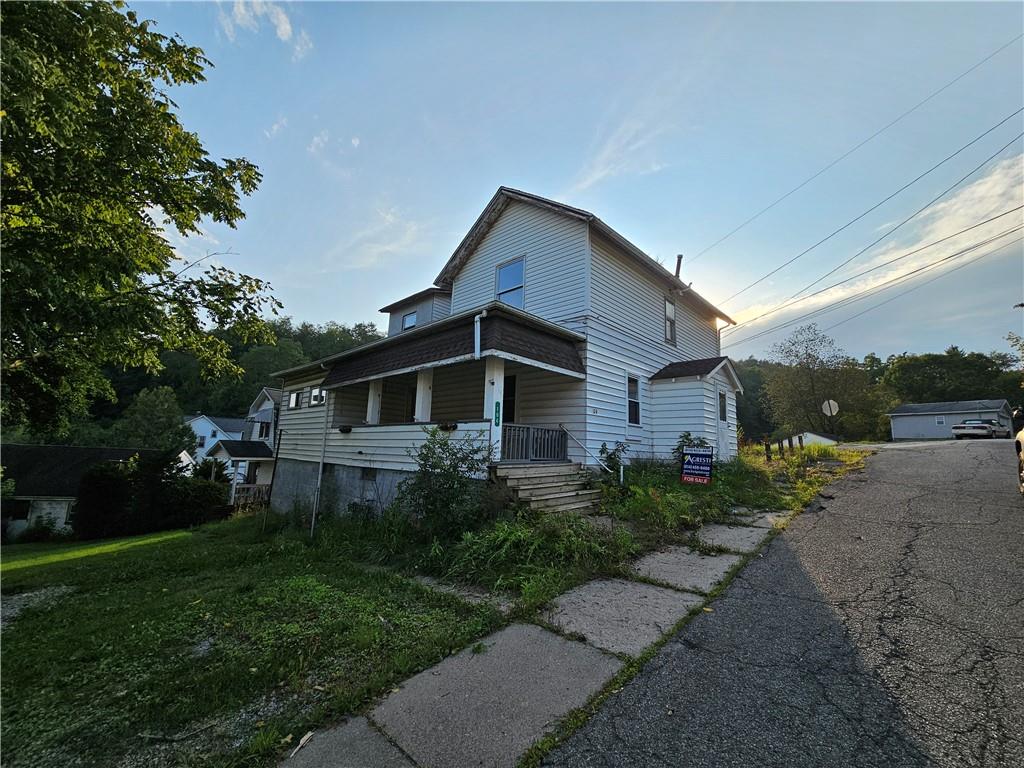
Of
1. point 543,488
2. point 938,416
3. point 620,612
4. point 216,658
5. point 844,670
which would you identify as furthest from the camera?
point 938,416

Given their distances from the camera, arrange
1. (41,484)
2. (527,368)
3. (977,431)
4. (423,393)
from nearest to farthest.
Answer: (423,393) < (527,368) < (41,484) < (977,431)

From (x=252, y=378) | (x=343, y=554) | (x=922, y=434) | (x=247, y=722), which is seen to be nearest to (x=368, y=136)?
(x=343, y=554)

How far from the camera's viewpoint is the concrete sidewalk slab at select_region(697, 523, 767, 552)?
19.7ft

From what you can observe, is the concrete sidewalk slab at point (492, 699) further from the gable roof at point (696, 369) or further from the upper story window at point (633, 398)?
the gable roof at point (696, 369)

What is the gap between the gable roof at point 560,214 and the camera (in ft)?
36.2

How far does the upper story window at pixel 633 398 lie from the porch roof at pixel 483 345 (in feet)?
7.99

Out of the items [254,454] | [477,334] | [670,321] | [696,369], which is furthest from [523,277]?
[254,454]

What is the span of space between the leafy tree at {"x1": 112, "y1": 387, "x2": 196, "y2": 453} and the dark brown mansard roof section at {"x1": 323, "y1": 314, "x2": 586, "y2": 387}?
4125 cm

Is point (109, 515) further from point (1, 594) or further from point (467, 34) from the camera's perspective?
point (467, 34)

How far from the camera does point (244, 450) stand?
31.9m

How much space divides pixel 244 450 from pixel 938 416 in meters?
61.3

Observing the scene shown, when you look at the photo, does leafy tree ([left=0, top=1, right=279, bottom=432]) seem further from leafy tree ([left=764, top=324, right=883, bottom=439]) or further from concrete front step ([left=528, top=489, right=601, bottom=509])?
leafy tree ([left=764, top=324, right=883, bottom=439])

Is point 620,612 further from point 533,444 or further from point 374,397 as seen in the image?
point 374,397

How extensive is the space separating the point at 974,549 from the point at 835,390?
37148 mm
